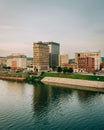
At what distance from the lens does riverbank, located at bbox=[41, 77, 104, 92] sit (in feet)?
341

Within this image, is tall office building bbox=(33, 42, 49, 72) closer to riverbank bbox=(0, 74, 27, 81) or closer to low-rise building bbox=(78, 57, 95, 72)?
riverbank bbox=(0, 74, 27, 81)

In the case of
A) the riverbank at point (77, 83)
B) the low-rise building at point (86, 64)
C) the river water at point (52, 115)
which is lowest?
the river water at point (52, 115)

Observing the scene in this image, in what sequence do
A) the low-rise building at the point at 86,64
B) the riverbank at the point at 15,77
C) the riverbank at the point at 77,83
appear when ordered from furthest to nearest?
1. the low-rise building at the point at 86,64
2. the riverbank at the point at 15,77
3. the riverbank at the point at 77,83

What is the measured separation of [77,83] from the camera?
117188mm

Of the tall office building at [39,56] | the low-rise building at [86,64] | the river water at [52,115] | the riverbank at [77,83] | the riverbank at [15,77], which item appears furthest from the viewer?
the tall office building at [39,56]

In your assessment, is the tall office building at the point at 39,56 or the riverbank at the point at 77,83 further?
the tall office building at the point at 39,56

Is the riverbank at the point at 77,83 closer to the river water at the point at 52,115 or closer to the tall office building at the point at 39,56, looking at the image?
the river water at the point at 52,115

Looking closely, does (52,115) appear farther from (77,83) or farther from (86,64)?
(86,64)

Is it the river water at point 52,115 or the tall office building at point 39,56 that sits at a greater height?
the tall office building at point 39,56

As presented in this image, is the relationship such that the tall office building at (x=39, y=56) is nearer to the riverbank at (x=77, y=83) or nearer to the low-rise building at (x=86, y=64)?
the low-rise building at (x=86, y=64)

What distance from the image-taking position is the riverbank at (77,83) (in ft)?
341

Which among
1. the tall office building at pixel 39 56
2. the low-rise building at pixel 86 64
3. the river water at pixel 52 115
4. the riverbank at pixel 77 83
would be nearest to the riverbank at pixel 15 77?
the riverbank at pixel 77 83

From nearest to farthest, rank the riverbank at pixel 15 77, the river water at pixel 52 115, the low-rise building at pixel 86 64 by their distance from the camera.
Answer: the river water at pixel 52 115 → the riverbank at pixel 15 77 → the low-rise building at pixel 86 64

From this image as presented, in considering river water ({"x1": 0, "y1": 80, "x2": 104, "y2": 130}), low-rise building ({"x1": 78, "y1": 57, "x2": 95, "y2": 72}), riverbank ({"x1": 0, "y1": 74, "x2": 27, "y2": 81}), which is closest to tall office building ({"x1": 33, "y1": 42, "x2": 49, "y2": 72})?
riverbank ({"x1": 0, "y1": 74, "x2": 27, "y2": 81})
